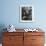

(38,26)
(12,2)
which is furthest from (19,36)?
(12,2)

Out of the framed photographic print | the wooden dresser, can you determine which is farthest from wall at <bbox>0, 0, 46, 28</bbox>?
the wooden dresser

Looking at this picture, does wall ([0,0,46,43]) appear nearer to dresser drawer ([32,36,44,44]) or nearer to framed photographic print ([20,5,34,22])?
framed photographic print ([20,5,34,22])

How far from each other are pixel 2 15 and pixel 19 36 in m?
1.01

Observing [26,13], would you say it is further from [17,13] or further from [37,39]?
[37,39]

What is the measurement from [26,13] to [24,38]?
918 mm

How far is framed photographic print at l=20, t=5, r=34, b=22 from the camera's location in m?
4.09

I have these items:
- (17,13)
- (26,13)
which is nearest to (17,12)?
(17,13)

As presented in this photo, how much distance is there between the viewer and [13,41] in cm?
364

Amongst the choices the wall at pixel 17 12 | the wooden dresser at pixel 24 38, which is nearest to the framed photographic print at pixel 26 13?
the wall at pixel 17 12

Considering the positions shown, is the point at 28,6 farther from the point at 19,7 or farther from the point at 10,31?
the point at 10,31

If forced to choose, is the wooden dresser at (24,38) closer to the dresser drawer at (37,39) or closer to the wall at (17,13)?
the dresser drawer at (37,39)

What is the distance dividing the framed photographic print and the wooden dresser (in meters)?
0.64

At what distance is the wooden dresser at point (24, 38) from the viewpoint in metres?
3.61

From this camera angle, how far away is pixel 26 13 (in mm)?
4117
